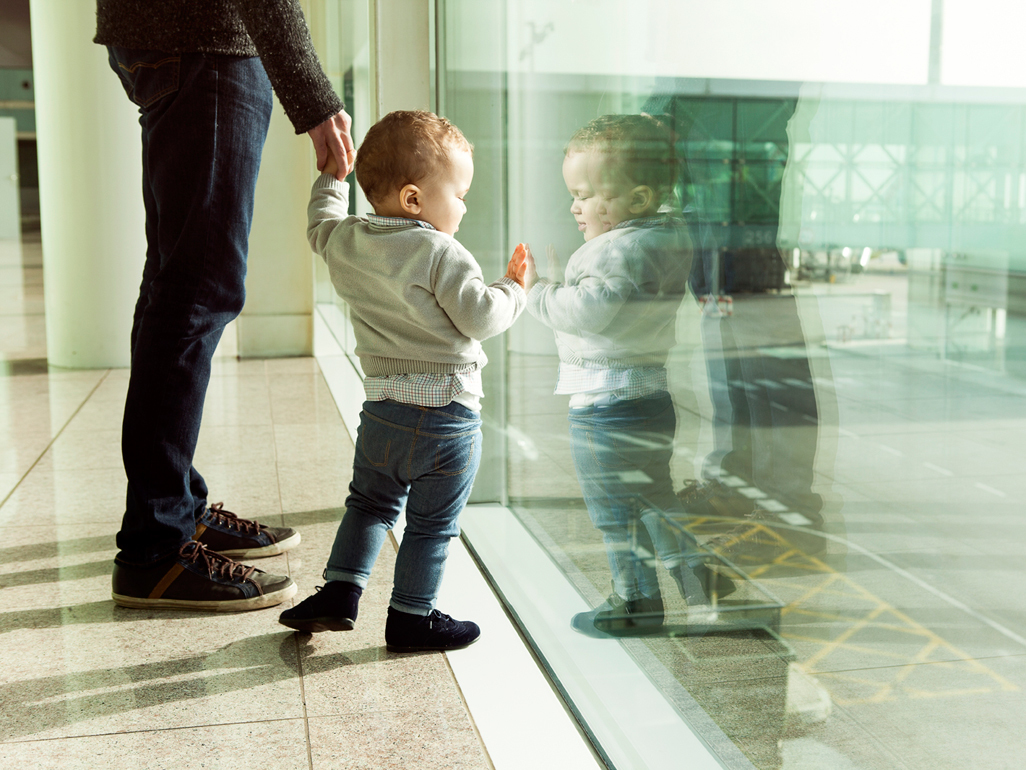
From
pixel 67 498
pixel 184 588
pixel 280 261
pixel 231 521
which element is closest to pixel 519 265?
pixel 184 588

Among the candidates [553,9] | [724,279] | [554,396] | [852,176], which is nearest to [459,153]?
[553,9]

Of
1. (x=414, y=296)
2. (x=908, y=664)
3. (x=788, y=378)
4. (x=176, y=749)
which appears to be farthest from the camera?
(x=414, y=296)

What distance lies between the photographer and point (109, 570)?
2062 mm

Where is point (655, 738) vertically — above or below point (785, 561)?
below

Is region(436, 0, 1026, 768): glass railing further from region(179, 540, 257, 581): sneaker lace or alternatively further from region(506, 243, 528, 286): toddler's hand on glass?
region(179, 540, 257, 581): sneaker lace

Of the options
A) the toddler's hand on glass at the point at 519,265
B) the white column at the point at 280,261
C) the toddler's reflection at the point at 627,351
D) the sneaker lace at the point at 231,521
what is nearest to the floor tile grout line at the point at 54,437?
the sneaker lace at the point at 231,521

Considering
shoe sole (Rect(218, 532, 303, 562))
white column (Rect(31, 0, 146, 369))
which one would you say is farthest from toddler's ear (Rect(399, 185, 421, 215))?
white column (Rect(31, 0, 146, 369))

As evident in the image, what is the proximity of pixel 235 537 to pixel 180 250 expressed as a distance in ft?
2.32

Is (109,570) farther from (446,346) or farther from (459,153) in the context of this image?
(459,153)

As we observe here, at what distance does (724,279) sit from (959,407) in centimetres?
40

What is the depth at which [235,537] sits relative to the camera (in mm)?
2160

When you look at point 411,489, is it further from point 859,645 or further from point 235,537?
point 859,645

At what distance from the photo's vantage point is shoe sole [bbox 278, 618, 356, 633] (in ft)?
5.40

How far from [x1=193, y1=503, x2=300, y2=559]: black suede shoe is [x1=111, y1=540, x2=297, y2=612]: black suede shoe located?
0.28 m
